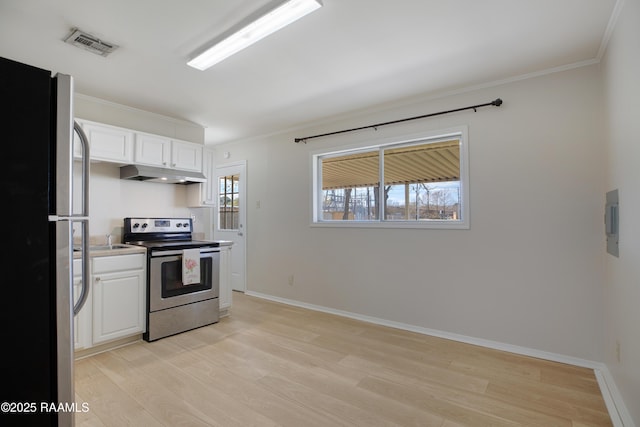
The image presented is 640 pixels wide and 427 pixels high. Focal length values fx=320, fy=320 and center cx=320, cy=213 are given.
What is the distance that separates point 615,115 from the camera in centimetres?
215

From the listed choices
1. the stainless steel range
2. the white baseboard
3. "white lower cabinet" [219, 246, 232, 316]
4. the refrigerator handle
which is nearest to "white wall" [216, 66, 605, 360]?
the white baseboard

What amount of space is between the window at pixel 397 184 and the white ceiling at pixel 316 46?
60 cm

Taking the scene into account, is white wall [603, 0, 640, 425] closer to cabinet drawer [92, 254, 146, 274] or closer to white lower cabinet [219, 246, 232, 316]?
white lower cabinet [219, 246, 232, 316]

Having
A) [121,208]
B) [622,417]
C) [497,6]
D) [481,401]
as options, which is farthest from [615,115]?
[121,208]

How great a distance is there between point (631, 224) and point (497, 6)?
4.86 feet

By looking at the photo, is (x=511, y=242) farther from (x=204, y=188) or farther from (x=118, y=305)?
(x=118, y=305)

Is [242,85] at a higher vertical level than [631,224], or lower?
higher

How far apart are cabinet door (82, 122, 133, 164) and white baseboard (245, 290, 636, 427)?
9.02 feet

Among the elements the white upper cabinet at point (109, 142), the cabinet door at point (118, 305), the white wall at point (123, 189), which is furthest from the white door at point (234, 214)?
the cabinet door at point (118, 305)

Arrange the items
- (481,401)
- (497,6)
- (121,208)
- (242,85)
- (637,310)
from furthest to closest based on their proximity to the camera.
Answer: (121,208) → (242,85) → (481,401) → (497,6) → (637,310)

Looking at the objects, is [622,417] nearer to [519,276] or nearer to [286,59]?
[519,276]

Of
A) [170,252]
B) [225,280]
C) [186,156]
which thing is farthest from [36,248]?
[186,156]

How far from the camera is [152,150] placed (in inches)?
141

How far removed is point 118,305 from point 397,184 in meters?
3.08
